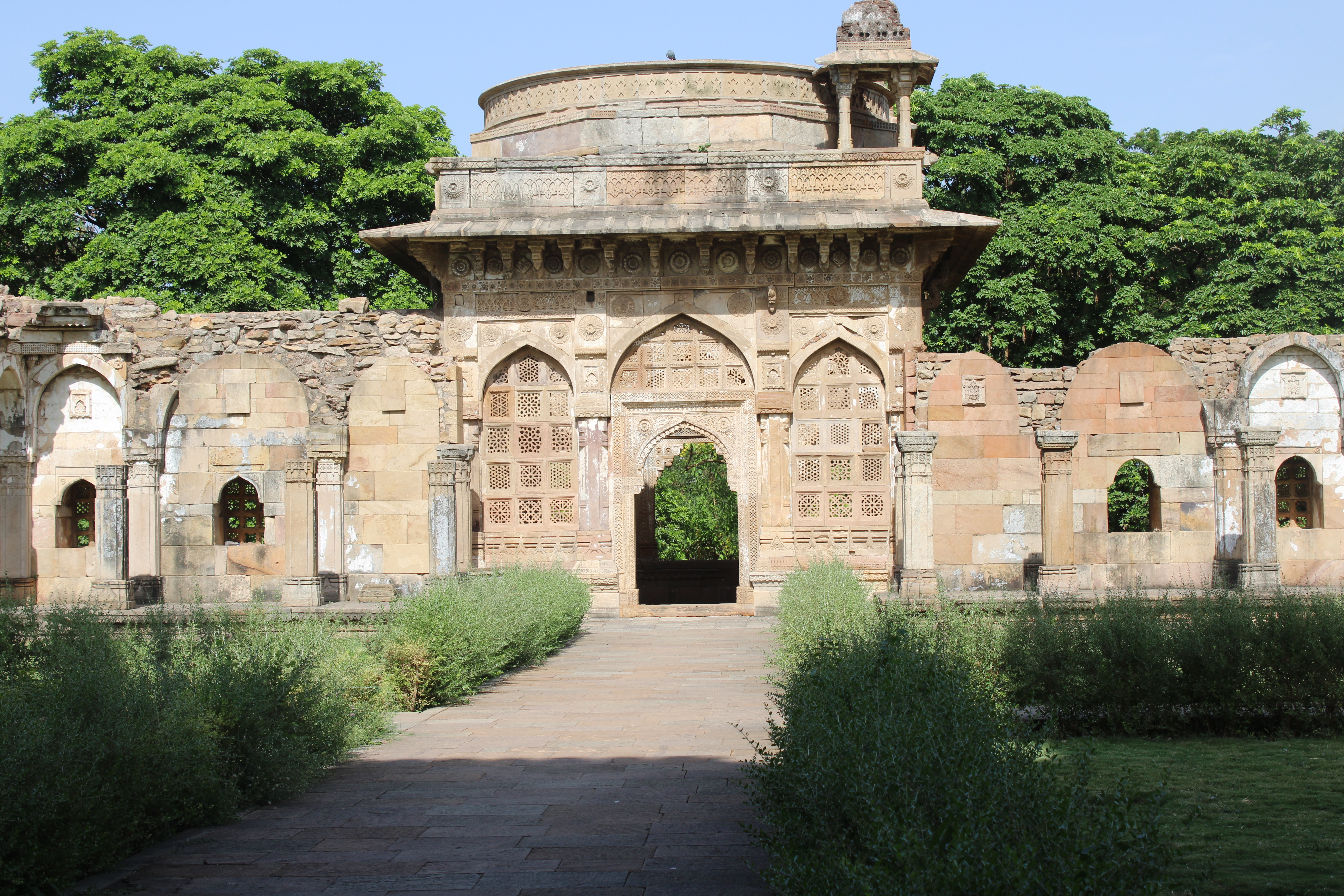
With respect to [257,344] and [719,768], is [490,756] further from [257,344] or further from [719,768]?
[257,344]

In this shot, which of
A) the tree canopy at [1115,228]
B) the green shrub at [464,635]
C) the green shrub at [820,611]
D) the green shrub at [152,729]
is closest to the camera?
the green shrub at [152,729]

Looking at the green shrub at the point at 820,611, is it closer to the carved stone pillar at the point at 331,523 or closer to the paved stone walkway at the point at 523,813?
the paved stone walkway at the point at 523,813

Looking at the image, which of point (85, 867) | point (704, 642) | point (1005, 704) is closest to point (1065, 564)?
point (704, 642)

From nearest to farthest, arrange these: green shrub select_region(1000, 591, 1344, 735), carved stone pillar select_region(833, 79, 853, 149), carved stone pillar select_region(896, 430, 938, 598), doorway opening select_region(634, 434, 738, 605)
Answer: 1. green shrub select_region(1000, 591, 1344, 735)
2. carved stone pillar select_region(896, 430, 938, 598)
3. carved stone pillar select_region(833, 79, 853, 149)
4. doorway opening select_region(634, 434, 738, 605)

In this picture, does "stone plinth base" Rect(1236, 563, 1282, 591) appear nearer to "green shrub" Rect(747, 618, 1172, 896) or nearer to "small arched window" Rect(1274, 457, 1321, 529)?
"small arched window" Rect(1274, 457, 1321, 529)

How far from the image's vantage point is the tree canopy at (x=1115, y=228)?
22.3 metres

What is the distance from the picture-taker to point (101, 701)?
5914mm

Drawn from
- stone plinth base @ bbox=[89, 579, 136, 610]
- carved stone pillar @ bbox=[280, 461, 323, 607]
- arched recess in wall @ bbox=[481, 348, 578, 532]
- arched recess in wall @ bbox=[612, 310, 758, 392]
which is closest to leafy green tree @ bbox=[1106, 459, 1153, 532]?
arched recess in wall @ bbox=[612, 310, 758, 392]

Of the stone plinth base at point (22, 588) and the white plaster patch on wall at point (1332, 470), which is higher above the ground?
the white plaster patch on wall at point (1332, 470)

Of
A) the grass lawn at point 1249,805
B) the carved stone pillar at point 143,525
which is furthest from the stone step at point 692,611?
the grass lawn at point 1249,805

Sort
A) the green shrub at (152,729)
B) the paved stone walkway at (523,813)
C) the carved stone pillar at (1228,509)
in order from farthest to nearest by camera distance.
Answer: the carved stone pillar at (1228,509) < the paved stone walkway at (523,813) < the green shrub at (152,729)

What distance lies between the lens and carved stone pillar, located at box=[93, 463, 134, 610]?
15422 millimetres

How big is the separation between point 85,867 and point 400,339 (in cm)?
1184

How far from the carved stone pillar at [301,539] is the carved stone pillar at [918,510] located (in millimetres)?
7350
